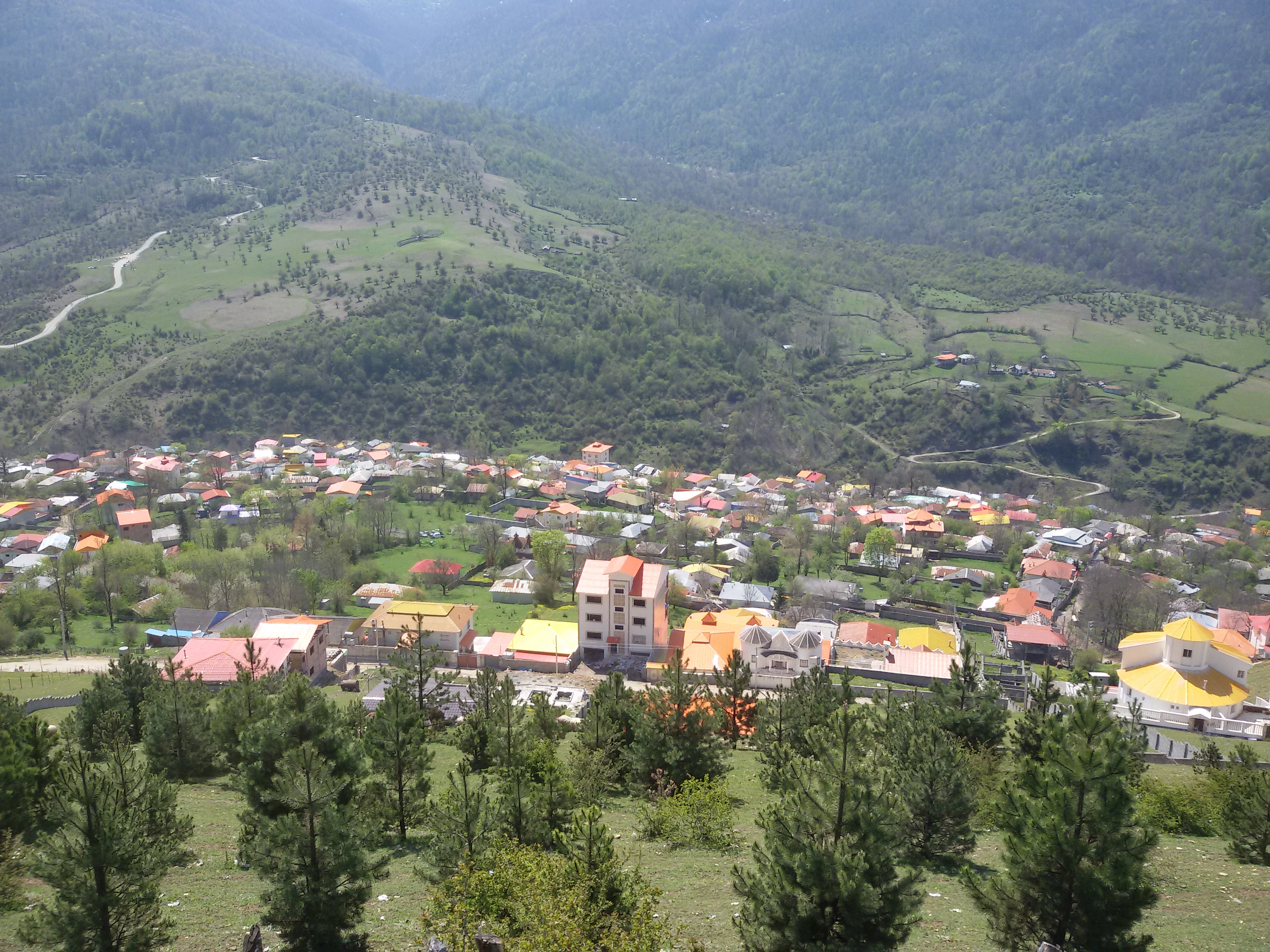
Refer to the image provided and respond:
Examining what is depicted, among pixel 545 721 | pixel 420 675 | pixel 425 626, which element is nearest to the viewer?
pixel 545 721

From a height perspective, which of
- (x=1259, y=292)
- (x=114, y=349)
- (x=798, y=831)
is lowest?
(x=798, y=831)

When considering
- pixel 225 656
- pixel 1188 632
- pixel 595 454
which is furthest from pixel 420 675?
pixel 595 454

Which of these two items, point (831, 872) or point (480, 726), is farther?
point (480, 726)

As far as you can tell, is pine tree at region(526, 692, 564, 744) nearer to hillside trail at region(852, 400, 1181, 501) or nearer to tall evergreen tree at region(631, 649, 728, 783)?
tall evergreen tree at region(631, 649, 728, 783)

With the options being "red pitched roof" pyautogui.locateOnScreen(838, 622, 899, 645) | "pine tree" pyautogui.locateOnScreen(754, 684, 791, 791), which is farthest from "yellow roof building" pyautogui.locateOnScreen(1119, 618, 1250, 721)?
"pine tree" pyautogui.locateOnScreen(754, 684, 791, 791)

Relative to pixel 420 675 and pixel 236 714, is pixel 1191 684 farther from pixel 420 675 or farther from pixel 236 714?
pixel 236 714

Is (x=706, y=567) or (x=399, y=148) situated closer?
(x=706, y=567)

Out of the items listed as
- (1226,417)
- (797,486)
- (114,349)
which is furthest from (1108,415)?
(114,349)

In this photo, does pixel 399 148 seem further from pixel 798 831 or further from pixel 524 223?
pixel 798 831
